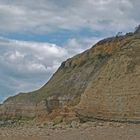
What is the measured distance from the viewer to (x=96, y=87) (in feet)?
133

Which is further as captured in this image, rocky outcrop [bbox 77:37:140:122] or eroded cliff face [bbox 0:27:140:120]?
eroded cliff face [bbox 0:27:140:120]

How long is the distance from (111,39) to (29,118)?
506 inches

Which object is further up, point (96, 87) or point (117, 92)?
point (96, 87)

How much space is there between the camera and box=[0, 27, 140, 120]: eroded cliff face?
36.8 m

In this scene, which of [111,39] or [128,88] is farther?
[111,39]

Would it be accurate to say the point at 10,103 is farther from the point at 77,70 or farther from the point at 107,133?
the point at 107,133

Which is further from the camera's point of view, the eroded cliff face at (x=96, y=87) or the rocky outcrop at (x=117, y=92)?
the eroded cliff face at (x=96, y=87)

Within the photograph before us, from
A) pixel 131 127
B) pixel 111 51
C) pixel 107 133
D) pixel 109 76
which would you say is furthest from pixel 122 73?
pixel 111 51

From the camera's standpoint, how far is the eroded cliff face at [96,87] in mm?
36812

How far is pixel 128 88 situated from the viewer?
3678cm

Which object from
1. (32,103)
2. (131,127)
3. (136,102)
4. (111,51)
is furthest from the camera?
(32,103)

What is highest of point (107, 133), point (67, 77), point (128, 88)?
point (67, 77)

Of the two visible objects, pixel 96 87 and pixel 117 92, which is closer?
pixel 117 92

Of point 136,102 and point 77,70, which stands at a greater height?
point 77,70
